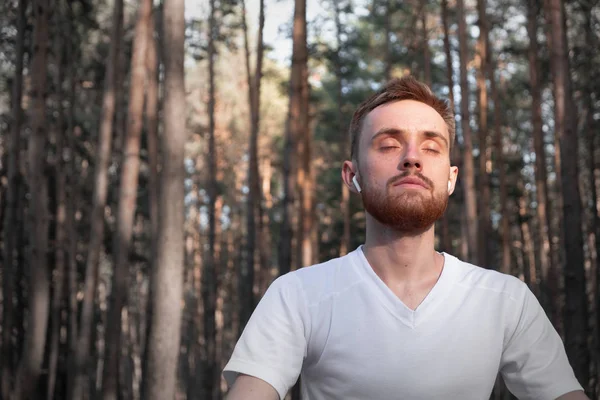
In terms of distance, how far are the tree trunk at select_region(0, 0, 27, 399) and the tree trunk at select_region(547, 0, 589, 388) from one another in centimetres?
788

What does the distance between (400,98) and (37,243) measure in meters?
10.4

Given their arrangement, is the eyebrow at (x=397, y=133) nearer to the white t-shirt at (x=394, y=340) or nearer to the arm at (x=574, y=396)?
the white t-shirt at (x=394, y=340)

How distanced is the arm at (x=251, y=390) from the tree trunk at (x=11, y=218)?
10906 mm

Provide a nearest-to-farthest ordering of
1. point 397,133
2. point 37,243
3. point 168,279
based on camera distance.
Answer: point 397,133
point 168,279
point 37,243

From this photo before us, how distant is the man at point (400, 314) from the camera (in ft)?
6.84

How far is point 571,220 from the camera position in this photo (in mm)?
9289

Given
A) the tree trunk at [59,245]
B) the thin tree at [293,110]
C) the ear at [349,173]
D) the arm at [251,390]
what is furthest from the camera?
the tree trunk at [59,245]

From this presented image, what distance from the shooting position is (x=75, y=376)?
1270 cm

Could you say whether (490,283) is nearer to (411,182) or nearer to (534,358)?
(534,358)

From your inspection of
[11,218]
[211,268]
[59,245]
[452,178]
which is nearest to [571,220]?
[452,178]

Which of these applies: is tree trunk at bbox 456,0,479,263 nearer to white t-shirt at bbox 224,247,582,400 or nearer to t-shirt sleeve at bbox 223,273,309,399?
white t-shirt at bbox 224,247,582,400

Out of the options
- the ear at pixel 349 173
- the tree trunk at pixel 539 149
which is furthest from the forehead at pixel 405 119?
the tree trunk at pixel 539 149

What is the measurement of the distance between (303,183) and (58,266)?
16.2ft

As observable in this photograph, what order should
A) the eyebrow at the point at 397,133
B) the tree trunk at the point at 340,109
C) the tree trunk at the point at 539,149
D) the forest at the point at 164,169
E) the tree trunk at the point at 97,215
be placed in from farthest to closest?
the tree trunk at the point at 340,109, the tree trunk at the point at 539,149, the tree trunk at the point at 97,215, the forest at the point at 164,169, the eyebrow at the point at 397,133
